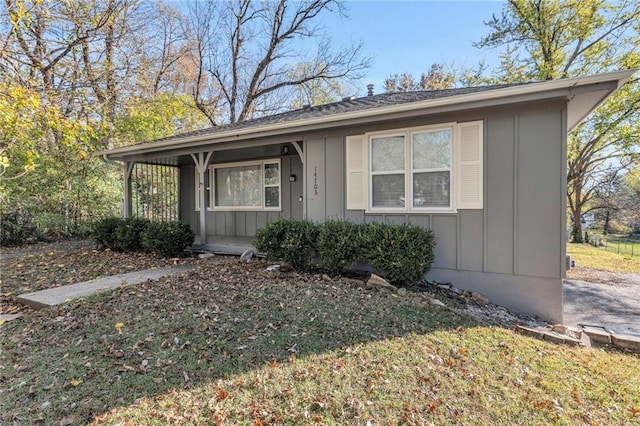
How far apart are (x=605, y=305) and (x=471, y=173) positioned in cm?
360

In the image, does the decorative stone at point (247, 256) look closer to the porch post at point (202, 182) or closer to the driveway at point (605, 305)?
the porch post at point (202, 182)

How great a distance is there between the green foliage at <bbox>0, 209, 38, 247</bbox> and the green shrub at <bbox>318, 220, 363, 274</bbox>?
10161 mm

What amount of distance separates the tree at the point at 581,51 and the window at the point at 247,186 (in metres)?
13.4

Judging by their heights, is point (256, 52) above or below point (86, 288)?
above

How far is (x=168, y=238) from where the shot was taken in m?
7.68

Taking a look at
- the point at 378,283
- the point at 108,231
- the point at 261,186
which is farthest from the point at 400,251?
the point at 108,231

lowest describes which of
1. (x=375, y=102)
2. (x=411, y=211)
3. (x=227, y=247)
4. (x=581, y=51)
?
(x=227, y=247)

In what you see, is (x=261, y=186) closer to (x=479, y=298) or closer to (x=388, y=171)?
(x=388, y=171)

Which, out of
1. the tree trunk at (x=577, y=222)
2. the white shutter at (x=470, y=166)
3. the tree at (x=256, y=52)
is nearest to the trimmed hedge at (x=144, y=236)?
the white shutter at (x=470, y=166)

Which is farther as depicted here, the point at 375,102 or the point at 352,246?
the point at 375,102

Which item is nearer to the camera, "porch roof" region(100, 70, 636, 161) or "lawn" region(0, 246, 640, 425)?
"lawn" region(0, 246, 640, 425)

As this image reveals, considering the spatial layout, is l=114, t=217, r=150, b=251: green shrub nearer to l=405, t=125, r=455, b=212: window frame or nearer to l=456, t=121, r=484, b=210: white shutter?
l=405, t=125, r=455, b=212: window frame

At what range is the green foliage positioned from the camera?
33.1 feet

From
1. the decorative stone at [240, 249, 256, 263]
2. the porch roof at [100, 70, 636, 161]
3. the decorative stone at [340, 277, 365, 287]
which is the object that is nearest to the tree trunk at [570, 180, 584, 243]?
the porch roof at [100, 70, 636, 161]
